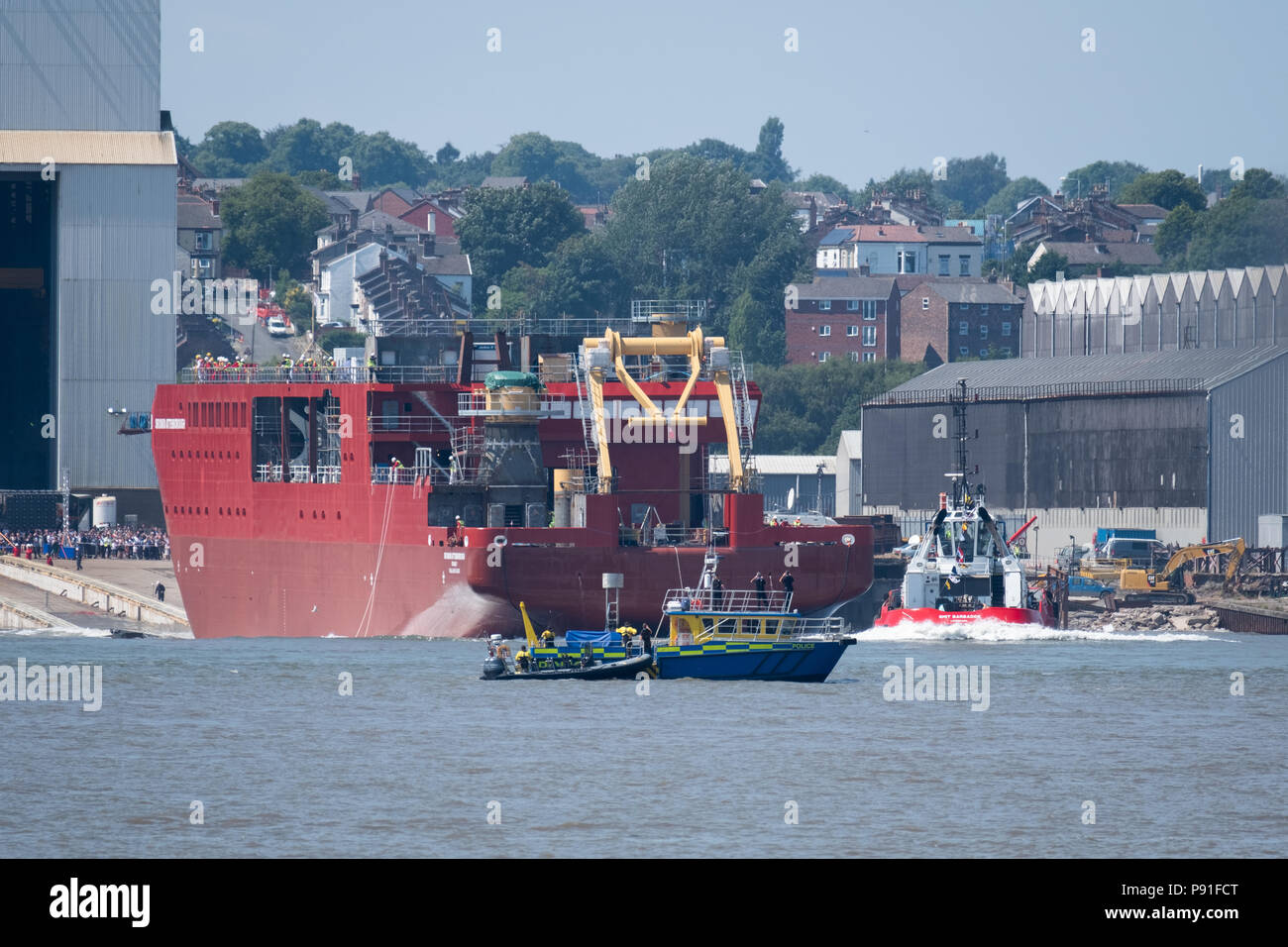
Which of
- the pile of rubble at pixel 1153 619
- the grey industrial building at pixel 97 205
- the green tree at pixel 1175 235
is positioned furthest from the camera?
the green tree at pixel 1175 235

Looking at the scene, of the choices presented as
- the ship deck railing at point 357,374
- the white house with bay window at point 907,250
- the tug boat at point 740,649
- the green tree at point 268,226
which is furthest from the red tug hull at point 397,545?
the white house with bay window at point 907,250

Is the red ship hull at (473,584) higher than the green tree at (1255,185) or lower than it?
lower

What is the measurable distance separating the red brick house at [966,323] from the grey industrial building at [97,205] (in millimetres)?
74230

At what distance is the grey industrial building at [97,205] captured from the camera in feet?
305

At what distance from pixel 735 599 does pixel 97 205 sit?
128ft

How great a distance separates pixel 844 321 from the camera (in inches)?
6644

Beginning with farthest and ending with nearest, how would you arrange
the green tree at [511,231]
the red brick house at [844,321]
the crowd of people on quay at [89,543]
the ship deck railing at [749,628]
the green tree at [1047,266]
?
1. the green tree at [511,231]
2. the red brick house at [844,321]
3. the green tree at [1047,266]
4. the crowd of people on quay at [89,543]
5. the ship deck railing at [749,628]

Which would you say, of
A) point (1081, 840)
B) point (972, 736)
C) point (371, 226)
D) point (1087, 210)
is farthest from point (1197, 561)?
point (371, 226)

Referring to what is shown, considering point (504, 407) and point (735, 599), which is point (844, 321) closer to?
point (504, 407)

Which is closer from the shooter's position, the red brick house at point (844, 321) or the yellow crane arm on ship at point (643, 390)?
the yellow crane arm on ship at point (643, 390)

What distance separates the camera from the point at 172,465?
86312mm

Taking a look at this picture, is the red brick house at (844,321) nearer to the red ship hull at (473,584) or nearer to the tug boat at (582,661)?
the red ship hull at (473,584)

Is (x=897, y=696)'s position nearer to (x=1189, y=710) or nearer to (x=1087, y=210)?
(x=1189, y=710)
